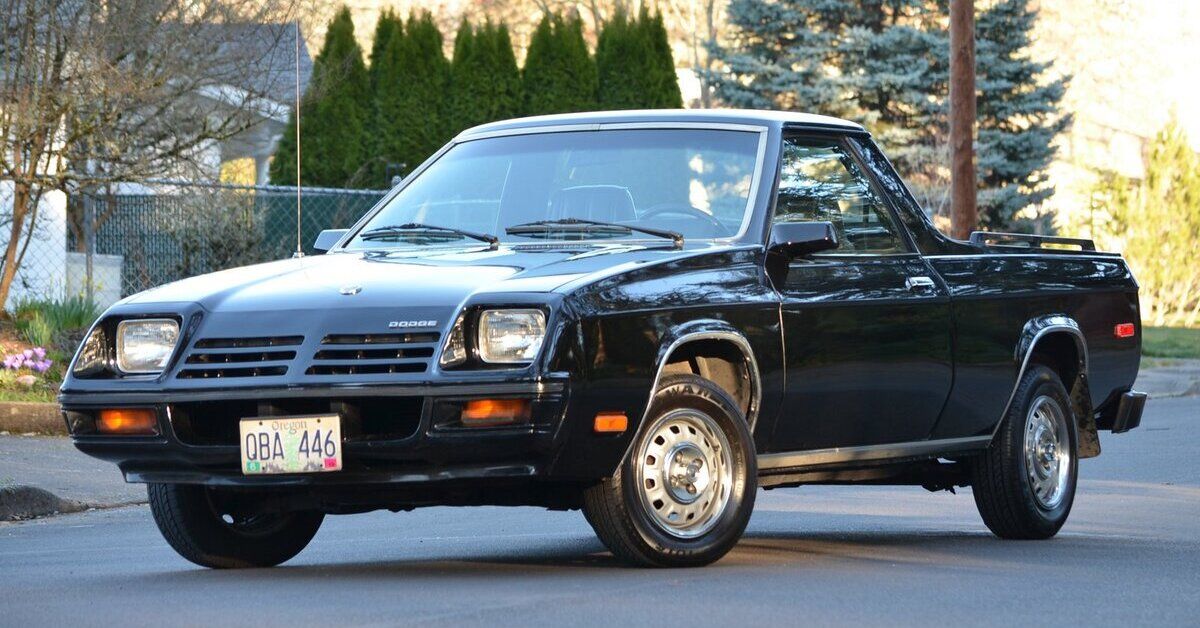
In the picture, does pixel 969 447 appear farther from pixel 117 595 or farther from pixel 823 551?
pixel 117 595

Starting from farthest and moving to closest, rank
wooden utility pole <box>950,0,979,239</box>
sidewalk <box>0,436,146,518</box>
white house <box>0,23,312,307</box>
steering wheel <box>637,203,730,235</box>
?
wooden utility pole <box>950,0,979,239</box> < white house <box>0,23,312,307</box> < sidewalk <box>0,436,146,518</box> < steering wheel <box>637,203,730,235</box>

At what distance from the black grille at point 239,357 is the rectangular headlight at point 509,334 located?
24.2 inches

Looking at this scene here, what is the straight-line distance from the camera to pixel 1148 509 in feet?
35.5

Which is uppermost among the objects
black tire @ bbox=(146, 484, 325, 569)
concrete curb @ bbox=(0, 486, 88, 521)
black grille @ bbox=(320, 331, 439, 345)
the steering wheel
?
the steering wheel

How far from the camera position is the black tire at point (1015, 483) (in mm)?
8984

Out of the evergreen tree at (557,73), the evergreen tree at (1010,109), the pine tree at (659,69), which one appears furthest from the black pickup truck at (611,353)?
the evergreen tree at (1010,109)

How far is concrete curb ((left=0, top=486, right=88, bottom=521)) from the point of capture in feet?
37.3

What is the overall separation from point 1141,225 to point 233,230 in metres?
18.3

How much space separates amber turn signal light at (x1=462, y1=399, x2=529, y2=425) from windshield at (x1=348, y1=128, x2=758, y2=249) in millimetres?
1348

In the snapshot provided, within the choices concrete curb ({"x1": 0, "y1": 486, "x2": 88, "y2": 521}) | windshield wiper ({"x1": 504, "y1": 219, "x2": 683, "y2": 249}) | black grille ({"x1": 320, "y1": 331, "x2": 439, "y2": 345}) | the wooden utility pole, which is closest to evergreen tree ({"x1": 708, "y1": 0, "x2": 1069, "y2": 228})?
the wooden utility pole

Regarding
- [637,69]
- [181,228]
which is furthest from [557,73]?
[181,228]

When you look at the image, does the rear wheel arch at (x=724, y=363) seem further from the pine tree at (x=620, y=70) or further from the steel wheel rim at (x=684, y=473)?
the pine tree at (x=620, y=70)

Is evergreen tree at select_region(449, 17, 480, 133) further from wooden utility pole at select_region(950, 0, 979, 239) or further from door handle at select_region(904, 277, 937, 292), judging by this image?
door handle at select_region(904, 277, 937, 292)

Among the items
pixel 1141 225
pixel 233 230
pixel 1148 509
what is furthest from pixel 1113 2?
pixel 1148 509
